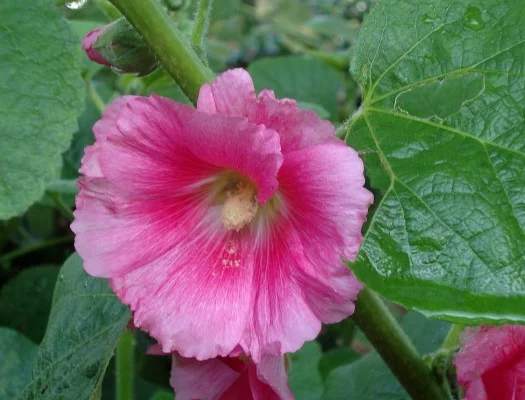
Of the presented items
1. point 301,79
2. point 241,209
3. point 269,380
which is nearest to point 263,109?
point 241,209

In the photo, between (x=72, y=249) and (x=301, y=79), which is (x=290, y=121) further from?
(x=301, y=79)

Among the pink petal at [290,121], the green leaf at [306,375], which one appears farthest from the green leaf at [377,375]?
the pink petal at [290,121]

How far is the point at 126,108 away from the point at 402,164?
22 cm

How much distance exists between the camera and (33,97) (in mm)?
665

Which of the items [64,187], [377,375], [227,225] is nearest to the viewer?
[227,225]

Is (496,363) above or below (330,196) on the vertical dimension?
below

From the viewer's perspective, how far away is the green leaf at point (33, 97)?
0.64m

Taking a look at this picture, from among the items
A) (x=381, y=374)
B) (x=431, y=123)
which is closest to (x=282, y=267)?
(x=431, y=123)

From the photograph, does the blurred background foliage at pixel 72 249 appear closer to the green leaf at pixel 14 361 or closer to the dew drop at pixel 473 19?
the green leaf at pixel 14 361

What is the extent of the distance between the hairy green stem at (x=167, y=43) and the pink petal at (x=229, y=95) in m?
0.07

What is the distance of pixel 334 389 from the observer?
1076 millimetres

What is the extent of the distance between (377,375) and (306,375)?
0.43m

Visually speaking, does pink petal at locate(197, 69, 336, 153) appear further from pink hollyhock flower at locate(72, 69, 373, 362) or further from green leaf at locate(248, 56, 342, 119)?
green leaf at locate(248, 56, 342, 119)

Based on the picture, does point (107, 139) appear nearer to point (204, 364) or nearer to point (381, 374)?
point (204, 364)
